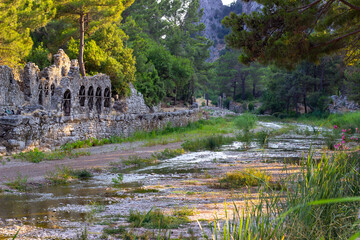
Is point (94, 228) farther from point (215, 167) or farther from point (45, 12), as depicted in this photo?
point (45, 12)

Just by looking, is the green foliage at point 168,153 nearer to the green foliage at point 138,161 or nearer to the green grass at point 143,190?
the green foliage at point 138,161

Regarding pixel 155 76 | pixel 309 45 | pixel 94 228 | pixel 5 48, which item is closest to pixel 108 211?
pixel 94 228

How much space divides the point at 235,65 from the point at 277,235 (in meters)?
72.2

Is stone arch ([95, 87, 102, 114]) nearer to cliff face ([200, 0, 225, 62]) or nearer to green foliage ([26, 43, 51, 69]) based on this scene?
green foliage ([26, 43, 51, 69])

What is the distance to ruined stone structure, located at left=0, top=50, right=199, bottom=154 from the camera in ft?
50.8

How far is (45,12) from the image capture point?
Result: 899 inches

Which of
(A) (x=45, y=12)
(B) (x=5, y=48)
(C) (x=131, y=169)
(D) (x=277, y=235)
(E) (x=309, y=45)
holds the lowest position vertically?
(C) (x=131, y=169)

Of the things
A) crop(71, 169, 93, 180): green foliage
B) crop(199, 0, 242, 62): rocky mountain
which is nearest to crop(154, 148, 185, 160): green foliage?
crop(71, 169, 93, 180): green foliage

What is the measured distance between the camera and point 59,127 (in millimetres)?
17922

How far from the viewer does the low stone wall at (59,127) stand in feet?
48.6

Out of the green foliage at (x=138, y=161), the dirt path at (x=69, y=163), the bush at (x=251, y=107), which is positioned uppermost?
the bush at (x=251, y=107)

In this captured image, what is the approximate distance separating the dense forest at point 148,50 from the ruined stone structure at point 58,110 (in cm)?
185

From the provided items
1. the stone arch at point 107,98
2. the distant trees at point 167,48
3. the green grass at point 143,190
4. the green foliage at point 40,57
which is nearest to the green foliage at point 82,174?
the green grass at point 143,190

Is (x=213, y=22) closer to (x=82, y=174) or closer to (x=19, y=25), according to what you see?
(x=19, y=25)
